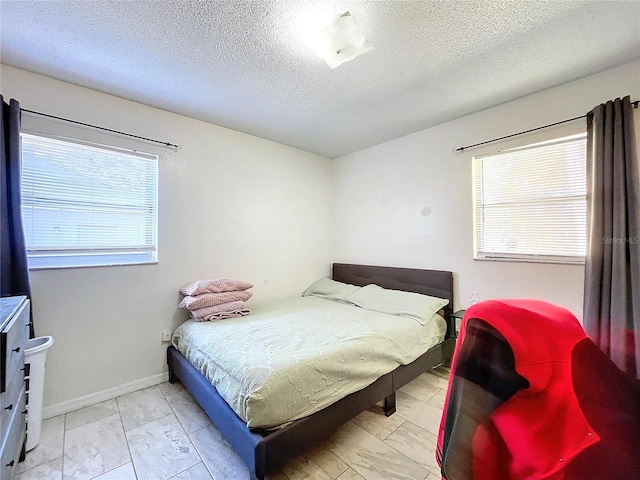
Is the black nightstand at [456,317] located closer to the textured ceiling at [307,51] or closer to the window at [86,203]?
the textured ceiling at [307,51]

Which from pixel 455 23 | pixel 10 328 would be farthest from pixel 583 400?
pixel 10 328

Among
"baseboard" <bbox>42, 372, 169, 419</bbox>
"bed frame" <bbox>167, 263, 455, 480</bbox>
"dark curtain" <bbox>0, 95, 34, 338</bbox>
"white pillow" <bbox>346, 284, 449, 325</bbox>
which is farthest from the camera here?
→ "white pillow" <bbox>346, 284, 449, 325</bbox>

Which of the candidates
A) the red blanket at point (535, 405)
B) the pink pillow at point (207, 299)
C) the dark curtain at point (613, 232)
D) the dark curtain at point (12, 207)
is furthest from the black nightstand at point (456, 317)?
the dark curtain at point (12, 207)

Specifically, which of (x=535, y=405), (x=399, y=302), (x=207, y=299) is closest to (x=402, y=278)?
(x=399, y=302)

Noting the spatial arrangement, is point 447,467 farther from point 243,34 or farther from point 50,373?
point 50,373

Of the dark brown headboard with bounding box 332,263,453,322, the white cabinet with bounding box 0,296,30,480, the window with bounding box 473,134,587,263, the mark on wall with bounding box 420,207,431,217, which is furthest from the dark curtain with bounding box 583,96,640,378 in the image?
the white cabinet with bounding box 0,296,30,480

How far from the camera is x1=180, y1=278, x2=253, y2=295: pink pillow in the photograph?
2.54 metres

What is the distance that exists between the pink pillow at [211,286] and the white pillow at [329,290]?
111cm

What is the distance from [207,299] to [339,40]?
2287mm

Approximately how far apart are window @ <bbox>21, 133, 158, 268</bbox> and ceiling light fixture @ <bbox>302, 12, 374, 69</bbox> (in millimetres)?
1891

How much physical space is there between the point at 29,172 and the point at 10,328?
151 cm

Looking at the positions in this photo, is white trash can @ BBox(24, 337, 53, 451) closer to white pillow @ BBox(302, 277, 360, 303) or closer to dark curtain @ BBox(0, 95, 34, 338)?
dark curtain @ BBox(0, 95, 34, 338)

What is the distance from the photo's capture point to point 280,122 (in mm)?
2904

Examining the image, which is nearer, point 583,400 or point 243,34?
point 583,400
